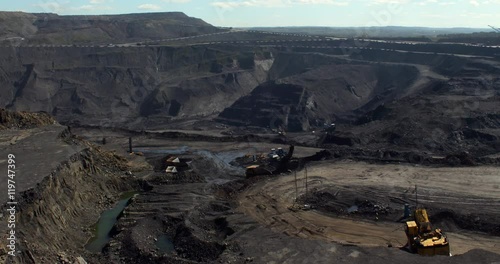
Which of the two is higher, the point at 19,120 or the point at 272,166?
the point at 19,120

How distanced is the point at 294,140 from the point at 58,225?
29.3 meters

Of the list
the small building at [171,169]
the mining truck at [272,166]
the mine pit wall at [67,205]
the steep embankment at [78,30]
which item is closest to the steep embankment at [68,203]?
the mine pit wall at [67,205]

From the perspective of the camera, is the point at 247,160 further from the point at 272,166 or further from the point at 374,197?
the point at 374,197

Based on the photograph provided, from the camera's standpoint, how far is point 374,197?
30438 millimetres

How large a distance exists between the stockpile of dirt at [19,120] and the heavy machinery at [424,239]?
1091 inches

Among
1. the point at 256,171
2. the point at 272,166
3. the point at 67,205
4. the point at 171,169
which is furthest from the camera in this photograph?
the point at 272,166

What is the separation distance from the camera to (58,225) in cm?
2467

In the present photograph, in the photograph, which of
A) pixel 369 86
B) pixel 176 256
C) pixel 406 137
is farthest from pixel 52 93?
pixel 176 256

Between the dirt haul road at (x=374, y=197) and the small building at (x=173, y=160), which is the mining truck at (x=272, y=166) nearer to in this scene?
the dirt haul road at (x=374, y=197)

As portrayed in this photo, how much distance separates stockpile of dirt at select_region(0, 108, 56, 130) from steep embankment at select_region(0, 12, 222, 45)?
167 ft

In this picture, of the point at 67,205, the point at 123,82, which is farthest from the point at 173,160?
the point at 123,82

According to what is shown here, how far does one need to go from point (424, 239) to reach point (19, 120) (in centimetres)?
2937

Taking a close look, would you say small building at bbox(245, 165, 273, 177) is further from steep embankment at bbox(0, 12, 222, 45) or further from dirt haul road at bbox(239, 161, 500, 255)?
steep embankment at bbox(0, 12, 222, 45)

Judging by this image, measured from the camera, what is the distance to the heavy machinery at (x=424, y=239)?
21.4 m
